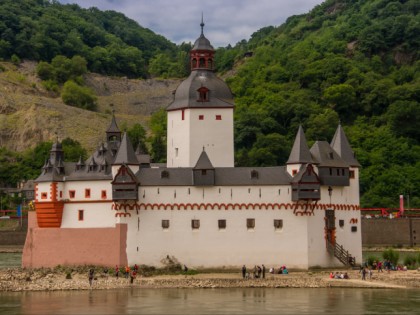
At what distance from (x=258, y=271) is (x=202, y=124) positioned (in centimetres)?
1537

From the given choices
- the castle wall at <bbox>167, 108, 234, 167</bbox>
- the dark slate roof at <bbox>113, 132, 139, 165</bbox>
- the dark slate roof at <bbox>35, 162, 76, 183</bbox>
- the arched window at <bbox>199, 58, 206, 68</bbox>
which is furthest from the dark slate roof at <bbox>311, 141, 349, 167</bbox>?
the dark slate roof at <bbox>35, 162, 76, 183</bbox>

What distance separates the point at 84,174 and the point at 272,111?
69.5 meters

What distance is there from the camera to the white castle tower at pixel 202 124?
74812mm

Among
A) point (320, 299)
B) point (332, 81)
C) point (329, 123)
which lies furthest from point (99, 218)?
point (332, 81)

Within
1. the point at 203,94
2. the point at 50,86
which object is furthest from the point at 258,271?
the point at 50,86

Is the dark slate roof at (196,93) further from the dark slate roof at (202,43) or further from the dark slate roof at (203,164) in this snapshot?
the dark slate roof at (203,164)

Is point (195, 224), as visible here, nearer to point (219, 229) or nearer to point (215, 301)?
point (219, 229)

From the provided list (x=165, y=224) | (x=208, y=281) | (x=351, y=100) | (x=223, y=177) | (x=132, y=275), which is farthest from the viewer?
(x=351, y=100)

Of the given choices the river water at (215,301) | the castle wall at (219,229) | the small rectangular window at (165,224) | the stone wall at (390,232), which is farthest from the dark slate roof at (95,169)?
the stone wall at (390,232)

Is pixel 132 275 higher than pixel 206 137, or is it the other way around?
pixel 206 137

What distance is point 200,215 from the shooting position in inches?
2660

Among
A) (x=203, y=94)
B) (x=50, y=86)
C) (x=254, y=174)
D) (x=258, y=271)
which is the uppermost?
(x=50, y=86)

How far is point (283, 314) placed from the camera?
49406 mm

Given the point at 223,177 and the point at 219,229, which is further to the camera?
the point at 223,177
